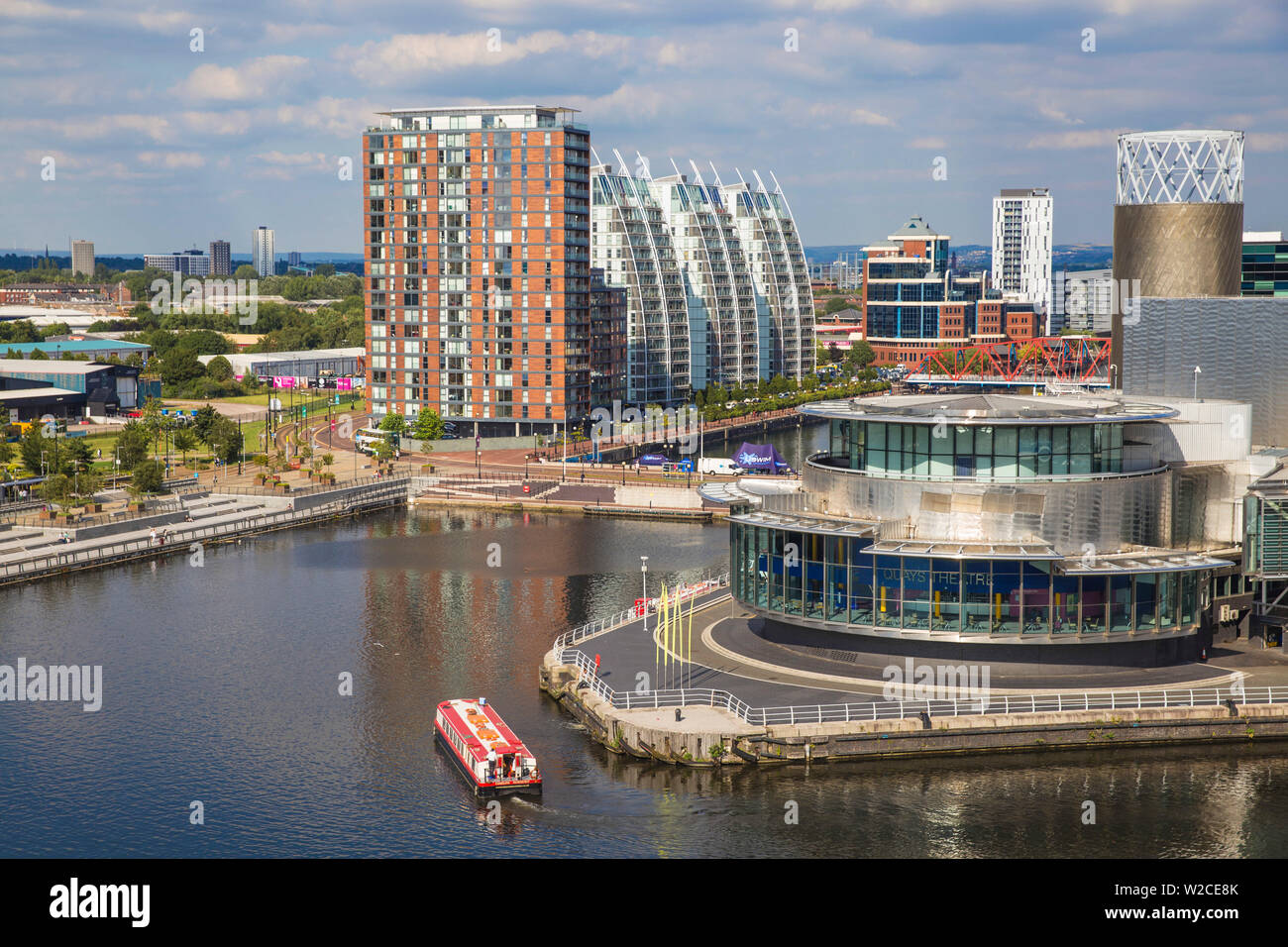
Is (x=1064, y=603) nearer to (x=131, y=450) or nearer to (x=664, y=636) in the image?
(x=664, y=636)

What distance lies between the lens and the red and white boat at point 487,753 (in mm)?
43531

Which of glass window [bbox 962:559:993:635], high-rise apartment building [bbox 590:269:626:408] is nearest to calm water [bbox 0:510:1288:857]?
glass window [bbox 962:559:993:635]

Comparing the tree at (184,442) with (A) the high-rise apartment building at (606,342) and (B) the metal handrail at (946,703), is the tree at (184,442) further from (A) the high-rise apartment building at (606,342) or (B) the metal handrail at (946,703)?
(B) the metal handrail at (946,703)

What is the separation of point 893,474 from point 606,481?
54811 millimetres

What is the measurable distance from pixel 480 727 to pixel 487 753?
260 cm

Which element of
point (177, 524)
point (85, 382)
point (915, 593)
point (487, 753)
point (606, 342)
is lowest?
point (487, 753)

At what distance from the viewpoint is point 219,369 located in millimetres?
174625

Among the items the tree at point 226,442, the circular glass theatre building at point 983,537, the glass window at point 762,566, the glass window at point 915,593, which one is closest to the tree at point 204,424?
the tree at point 226,442

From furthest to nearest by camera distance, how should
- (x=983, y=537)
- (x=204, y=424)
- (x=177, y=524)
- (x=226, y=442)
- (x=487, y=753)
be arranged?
(x=204, y=424) < (x=226, y=442) < (x=177, y=524) < (x=983, y=537) < (x=487, y=753)

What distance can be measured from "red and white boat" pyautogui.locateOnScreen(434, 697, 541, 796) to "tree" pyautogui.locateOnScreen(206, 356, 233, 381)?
134 m

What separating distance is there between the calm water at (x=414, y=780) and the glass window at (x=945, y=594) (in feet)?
18.1

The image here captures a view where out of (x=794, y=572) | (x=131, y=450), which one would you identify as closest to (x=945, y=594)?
(x=794, y=572)

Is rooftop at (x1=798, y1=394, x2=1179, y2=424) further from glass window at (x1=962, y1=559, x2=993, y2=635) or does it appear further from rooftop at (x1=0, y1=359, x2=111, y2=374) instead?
rooftop at (x1=0, y1=359, x2=111, y2=374)
